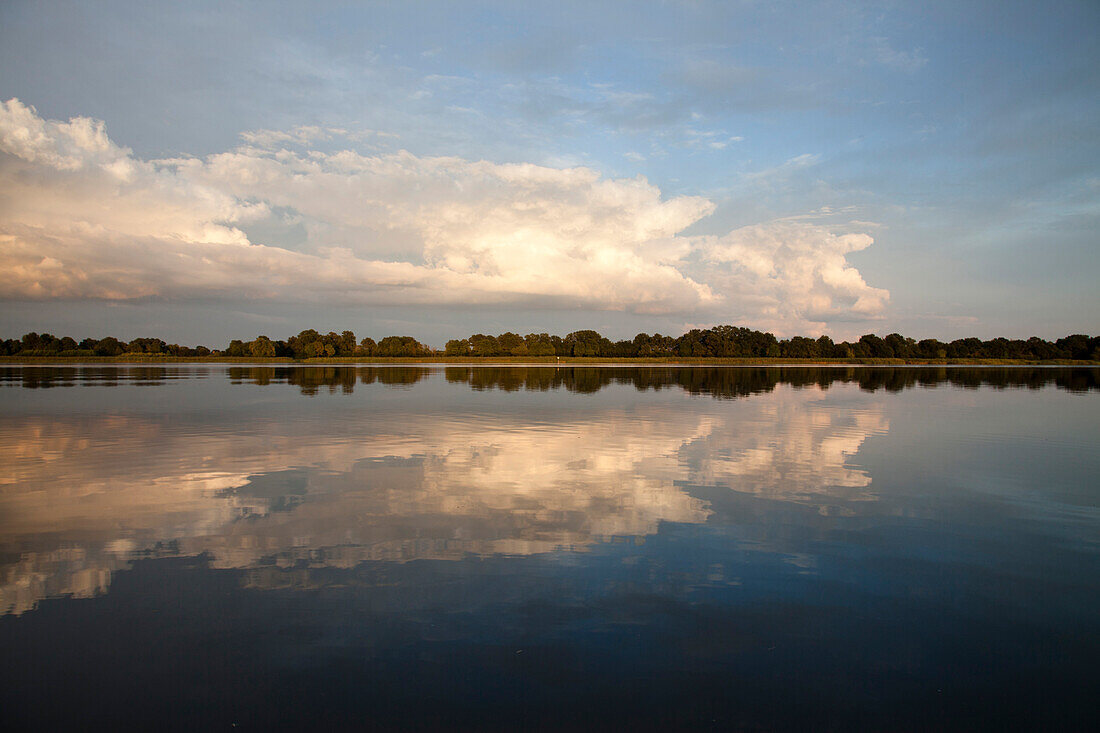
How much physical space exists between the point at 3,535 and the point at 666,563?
465 inches

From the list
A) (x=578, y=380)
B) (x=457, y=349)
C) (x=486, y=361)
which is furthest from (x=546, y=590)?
(x=457, y=349)

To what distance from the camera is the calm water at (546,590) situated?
582 centimetres

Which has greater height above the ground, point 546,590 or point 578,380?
point 578,380

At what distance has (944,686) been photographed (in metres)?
6.11

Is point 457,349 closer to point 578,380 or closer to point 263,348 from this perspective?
point 263,348

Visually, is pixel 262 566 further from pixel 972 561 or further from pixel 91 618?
pixel 972 561

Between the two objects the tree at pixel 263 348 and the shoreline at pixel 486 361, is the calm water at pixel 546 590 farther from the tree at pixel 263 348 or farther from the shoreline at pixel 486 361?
the tree at pixel 263 348

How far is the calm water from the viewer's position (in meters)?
5.82

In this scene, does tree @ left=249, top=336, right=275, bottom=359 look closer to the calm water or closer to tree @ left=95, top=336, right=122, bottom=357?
tree @ left=95, top=336, right=122, bottom=357

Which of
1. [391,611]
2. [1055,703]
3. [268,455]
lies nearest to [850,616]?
[1055,703]

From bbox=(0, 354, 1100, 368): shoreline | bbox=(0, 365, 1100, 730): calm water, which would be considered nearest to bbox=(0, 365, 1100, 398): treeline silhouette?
bbox=(0, 365, 1100, 730): calm water

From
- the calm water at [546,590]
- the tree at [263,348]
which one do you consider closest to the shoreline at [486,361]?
the tree at [263,348]

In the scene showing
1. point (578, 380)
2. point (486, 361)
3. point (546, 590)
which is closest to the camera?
point (546, 590)

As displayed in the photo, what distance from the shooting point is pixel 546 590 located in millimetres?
8227
